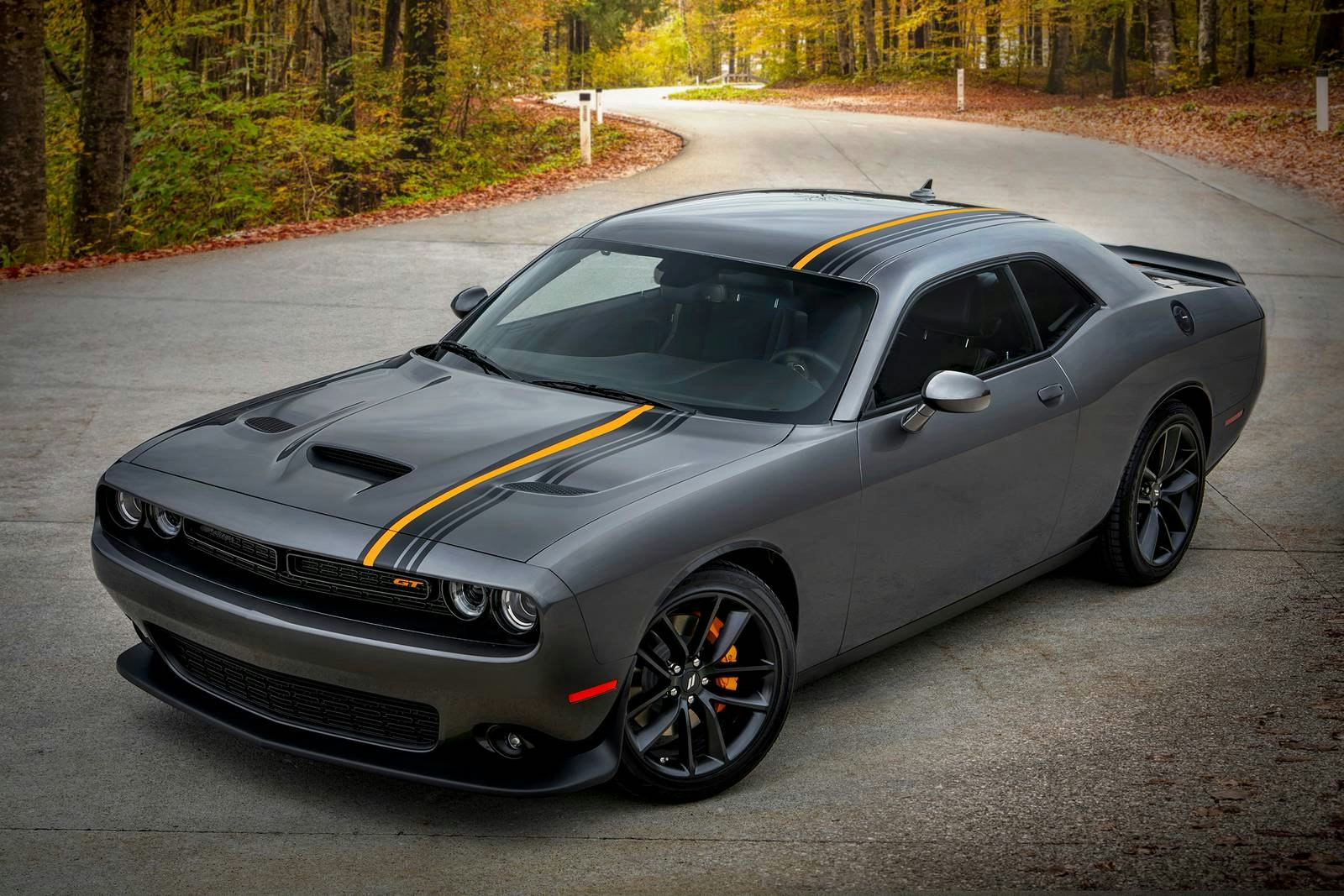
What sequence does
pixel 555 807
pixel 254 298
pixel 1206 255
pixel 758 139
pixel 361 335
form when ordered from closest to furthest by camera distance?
pixel 555 807, pixel 361 335, pixel 254 298, pixel 1206 255, pixel 758 139

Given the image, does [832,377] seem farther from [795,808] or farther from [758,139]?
[758,139]

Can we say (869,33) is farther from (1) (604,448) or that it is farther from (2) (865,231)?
(1) (604,448)

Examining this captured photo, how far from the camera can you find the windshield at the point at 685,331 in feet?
15.1

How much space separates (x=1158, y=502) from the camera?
236 inches

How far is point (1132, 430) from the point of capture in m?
5.66

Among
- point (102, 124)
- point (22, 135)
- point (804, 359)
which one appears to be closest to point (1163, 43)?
point (102, 124)

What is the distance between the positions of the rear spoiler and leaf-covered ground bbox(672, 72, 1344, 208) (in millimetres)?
12515

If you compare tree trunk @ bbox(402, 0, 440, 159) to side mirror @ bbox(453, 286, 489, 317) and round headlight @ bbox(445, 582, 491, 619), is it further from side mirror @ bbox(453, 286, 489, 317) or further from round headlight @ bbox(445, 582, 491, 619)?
round headlight @ bbox(445, 582, 491, 619)

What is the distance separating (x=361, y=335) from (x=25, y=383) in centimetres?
242

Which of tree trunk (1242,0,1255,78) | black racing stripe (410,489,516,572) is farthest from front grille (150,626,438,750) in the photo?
tree trunk (1242,0,1255,78)

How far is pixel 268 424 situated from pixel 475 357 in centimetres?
90

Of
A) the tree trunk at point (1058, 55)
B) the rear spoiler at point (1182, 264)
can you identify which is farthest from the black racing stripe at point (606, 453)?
the tree trunk at point (1058, 55)

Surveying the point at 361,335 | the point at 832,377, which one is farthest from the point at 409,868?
the point at 361,335

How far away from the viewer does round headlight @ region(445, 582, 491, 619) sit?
361 cm
